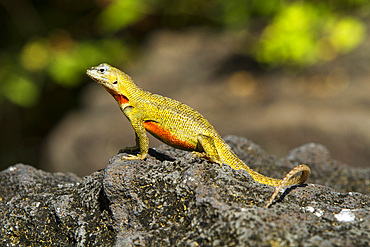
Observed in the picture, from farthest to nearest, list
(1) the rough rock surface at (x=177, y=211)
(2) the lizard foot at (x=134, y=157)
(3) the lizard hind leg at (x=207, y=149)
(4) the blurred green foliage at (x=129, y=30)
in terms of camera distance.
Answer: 1. (4) the blurred green foliage at (x=129, y=30)
2. (2) the lizard foot at (x=134, y=157)
3. (3) the lizard hind leg at (x=207, y=149)
4. (1) the rough rock surface at (x=177, y=211)

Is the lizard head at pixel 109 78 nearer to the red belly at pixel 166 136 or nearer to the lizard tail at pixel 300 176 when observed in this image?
the red belly at pixel 166 136

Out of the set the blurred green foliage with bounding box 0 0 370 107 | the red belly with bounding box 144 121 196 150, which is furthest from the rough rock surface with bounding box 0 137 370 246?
the blurred green foliage with bounding box 0 0 370 107

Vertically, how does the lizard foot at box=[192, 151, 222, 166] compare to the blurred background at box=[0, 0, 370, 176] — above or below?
below

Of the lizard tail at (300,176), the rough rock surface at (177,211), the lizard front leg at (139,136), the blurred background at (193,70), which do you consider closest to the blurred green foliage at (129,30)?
the blurred background at (193,70)

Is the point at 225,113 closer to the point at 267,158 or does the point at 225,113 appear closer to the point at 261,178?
the point at 267,158

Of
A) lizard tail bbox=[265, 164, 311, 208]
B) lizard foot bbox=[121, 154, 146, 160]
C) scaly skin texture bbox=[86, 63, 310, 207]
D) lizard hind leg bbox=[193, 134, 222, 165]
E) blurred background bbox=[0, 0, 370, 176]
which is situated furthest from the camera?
blurred background bbox=[0, 0, 370, 176]

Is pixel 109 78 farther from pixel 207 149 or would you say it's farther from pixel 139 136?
pixel 207 149

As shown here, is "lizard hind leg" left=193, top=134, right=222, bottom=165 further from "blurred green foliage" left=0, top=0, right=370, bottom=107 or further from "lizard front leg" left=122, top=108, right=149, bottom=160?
"blurred green foliage" left=0, top=0, right=370, bottom=107
